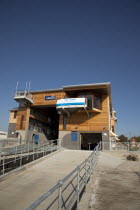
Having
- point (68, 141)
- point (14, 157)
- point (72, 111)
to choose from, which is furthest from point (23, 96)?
point (14, 157)

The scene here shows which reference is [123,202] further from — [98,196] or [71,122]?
[71,122]

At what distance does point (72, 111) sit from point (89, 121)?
3143 mm

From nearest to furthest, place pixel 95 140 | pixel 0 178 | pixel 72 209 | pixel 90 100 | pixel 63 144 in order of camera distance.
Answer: pixel 72 209
pixel 0 178
pixel 90 100
pixel 63 144
pixel 95 140

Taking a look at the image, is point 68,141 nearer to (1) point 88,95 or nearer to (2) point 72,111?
(2) point 72,111

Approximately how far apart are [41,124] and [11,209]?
93.5 feet

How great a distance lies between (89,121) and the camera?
23500mm

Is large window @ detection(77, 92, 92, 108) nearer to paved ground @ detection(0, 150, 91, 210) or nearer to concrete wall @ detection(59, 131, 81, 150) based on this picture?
concrete wall @ detection(59, 131, 81, 150)

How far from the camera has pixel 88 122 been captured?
77.1 ft

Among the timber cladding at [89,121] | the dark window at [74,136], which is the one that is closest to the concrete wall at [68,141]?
the dark window at [74,136]

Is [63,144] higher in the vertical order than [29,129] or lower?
lower

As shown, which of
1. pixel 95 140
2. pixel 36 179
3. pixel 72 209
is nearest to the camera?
pixel 72 209

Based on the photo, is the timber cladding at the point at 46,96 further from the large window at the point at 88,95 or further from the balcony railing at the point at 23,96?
the large window at the point at 88,95

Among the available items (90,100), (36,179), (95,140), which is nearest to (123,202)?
(36,179)

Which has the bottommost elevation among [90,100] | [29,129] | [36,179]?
[36,179]
